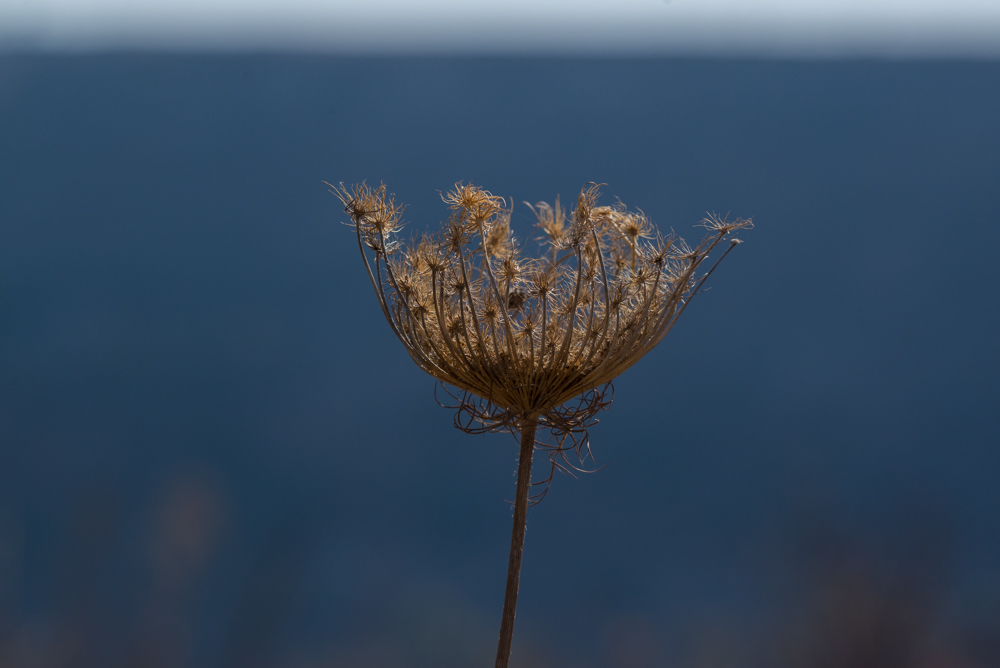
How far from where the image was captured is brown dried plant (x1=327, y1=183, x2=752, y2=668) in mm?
1548

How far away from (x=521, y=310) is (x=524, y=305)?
18 millimetres

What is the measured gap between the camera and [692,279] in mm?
1626

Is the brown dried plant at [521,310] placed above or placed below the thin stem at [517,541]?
above

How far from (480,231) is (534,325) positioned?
0.24 m

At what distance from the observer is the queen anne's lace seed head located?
5.09 ft

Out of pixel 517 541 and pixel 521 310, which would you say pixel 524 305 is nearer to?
pixel 521 310

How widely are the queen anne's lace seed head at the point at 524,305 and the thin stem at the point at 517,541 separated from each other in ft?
0.15

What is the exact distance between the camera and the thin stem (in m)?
1.53

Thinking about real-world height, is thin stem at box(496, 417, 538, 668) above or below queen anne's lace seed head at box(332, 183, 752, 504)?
below

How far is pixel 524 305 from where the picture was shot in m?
1.64

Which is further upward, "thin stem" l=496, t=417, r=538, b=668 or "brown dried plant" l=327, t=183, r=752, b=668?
"brown dried plant" l=327, t=183, r=752, b=668

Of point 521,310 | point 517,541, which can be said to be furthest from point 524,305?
point 517,541

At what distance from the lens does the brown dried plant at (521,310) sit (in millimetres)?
1548

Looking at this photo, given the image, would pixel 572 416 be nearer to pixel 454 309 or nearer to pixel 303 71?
pixel 454 309
